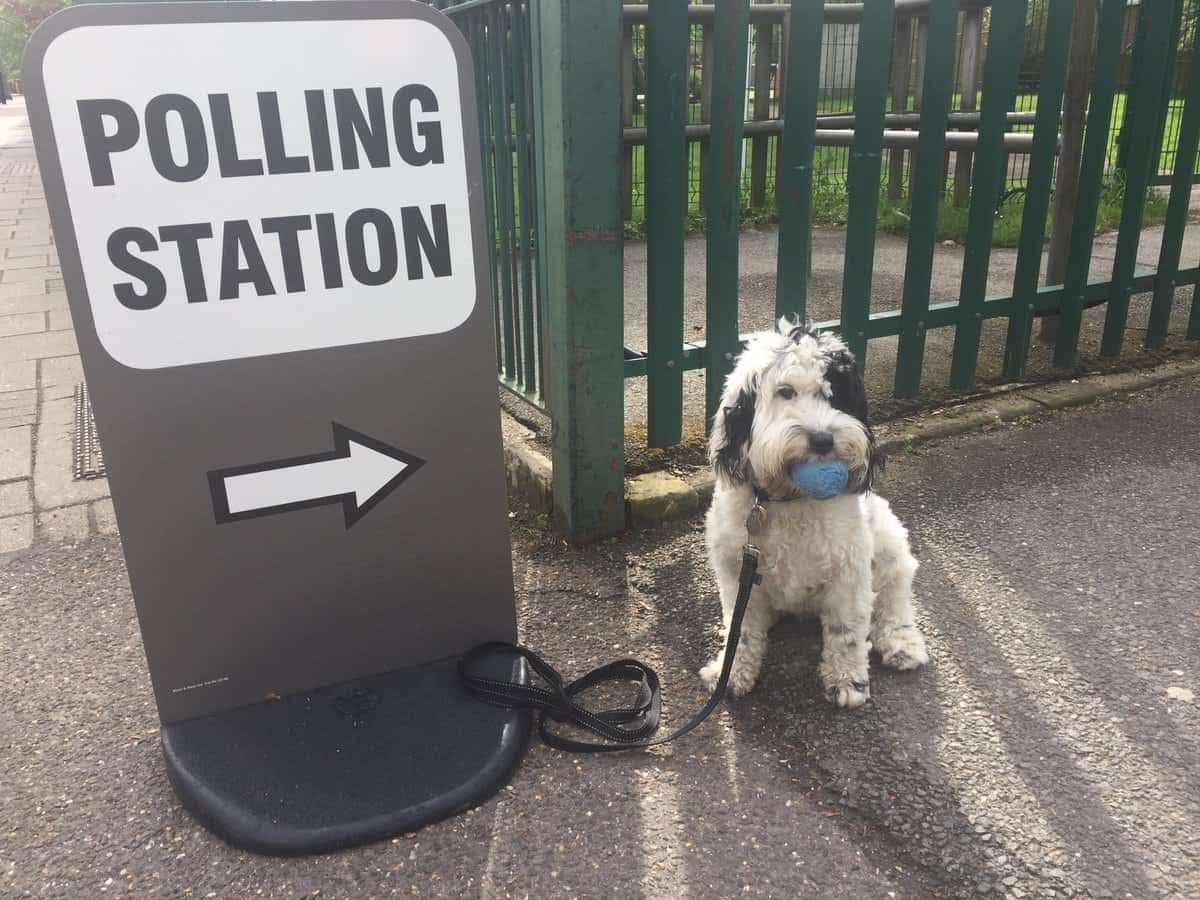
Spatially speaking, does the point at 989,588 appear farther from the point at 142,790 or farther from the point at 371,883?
the point at 142,790

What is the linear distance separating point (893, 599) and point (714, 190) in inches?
67.0

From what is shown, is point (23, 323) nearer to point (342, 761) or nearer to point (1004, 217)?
point (342, 761)

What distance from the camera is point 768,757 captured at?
2.50 meters

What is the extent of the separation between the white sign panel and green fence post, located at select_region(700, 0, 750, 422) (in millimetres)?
1494

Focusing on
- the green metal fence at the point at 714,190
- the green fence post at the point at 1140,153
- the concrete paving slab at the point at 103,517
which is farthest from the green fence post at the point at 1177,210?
the concrete paving slab at the point at 103,517

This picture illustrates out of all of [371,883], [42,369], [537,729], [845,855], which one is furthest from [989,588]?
[42,369]

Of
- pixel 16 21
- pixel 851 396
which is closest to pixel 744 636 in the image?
pixel 851 396

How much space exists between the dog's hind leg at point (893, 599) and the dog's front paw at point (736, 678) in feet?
1.43

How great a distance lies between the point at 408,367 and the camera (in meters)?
2.45

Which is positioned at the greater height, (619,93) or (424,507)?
(619,93)

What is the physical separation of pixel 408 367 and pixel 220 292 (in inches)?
19.0

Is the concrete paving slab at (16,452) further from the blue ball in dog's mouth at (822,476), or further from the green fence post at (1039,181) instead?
the green fence post at (1039,181)

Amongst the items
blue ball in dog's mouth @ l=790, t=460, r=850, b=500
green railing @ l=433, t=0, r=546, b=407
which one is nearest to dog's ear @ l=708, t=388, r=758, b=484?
blue ball in dog's mouth @ l=790, t=460, r=850, b=500

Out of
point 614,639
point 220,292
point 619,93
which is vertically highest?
point 619,93
